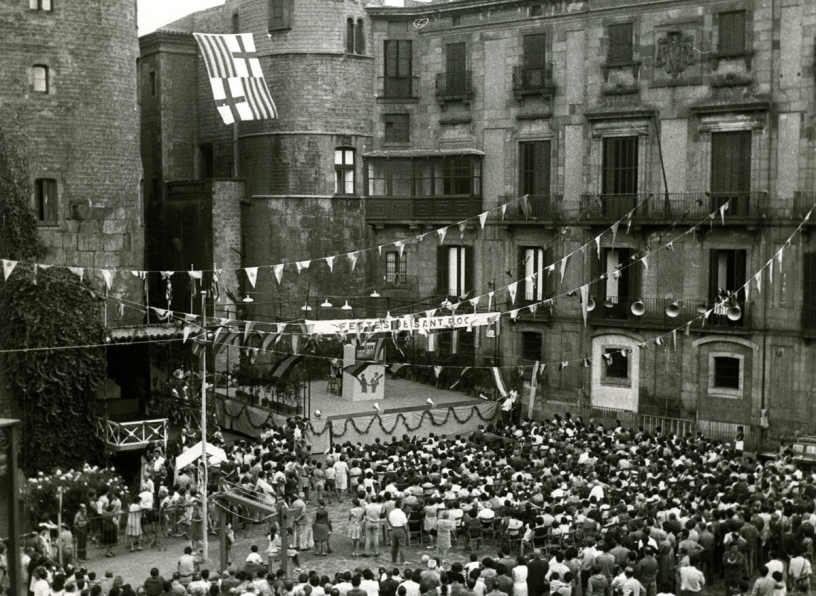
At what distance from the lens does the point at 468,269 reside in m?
44.9

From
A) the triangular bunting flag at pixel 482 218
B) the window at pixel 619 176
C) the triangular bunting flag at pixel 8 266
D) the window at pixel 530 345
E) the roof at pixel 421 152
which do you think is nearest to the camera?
the triangular bunting flag at pixel 8 266

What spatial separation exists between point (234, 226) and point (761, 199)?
2102 centimetres

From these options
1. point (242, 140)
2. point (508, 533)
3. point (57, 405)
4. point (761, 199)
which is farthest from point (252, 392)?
point (761, 199)

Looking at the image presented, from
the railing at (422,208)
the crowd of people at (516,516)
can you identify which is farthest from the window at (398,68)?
the crowd of people at (516,516)

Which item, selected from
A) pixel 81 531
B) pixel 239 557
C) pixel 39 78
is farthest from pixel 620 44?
pixel 81 531

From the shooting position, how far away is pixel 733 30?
37.6 metres

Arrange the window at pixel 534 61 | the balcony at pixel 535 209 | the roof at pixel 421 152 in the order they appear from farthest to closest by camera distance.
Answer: the roof at pixel 421 152, the window at pixel 534 61, the balcony at pixel 535 209

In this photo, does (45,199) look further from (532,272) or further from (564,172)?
(564,172)

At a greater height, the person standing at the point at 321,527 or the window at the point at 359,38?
the window at the point at 359,38

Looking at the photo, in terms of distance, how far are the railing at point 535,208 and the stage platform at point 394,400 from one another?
7363mm

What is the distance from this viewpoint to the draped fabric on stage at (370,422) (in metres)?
35.5

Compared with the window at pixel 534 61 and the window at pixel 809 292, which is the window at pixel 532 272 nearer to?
the window at pixel 534 61

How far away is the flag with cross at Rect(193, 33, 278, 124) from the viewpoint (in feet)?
131

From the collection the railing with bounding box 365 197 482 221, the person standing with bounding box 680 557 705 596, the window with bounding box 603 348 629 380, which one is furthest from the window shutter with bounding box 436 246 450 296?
the person standing with bounding box 680 557 705 596
